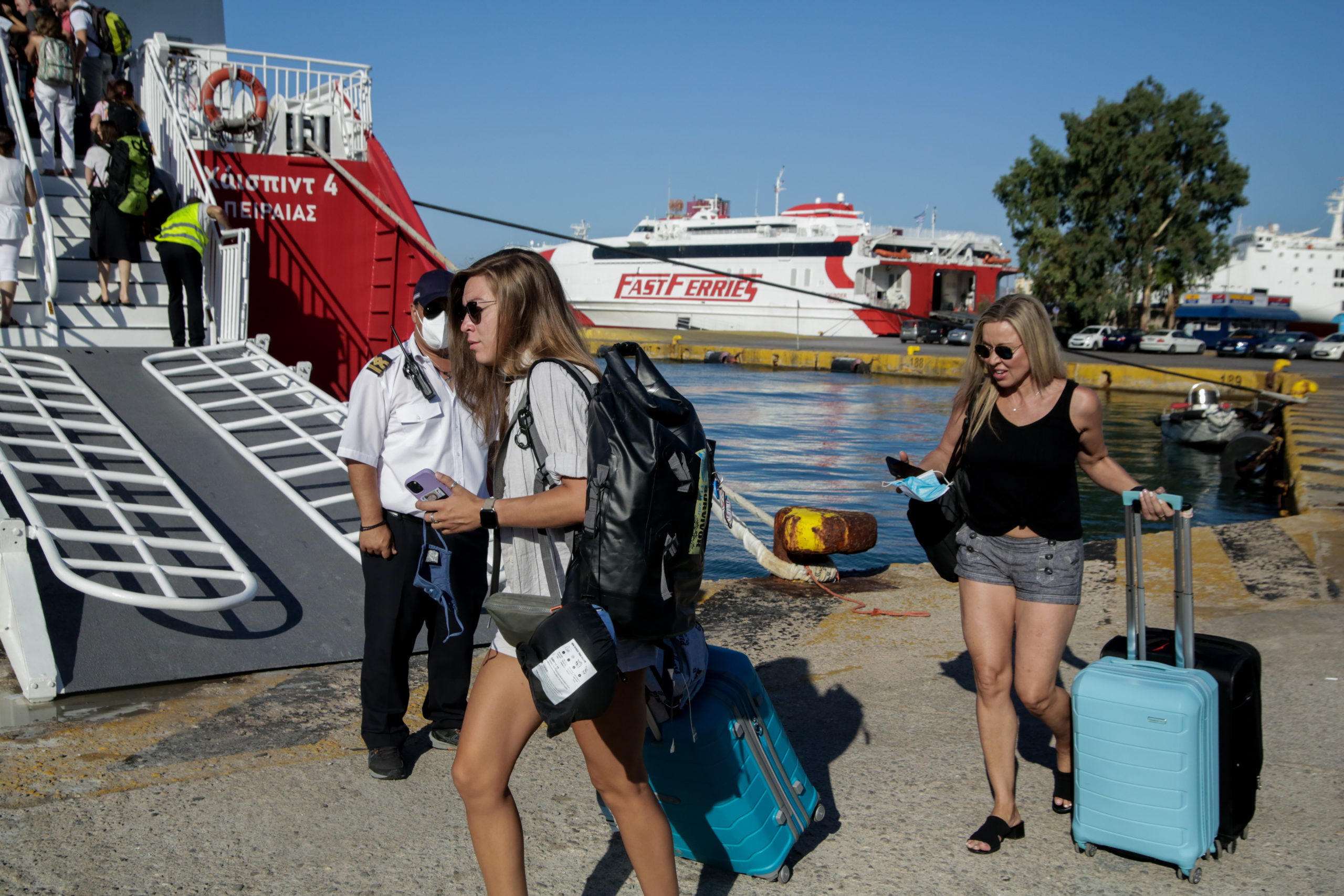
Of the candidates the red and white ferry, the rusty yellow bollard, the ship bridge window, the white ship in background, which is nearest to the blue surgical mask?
the rusty yellow bollard

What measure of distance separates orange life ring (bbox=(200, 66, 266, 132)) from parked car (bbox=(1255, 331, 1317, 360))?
40703 mm

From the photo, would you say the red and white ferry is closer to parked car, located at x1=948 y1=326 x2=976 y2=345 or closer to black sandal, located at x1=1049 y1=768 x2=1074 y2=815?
parked car, located at x1=948 y1=326 x2=976 y2=345

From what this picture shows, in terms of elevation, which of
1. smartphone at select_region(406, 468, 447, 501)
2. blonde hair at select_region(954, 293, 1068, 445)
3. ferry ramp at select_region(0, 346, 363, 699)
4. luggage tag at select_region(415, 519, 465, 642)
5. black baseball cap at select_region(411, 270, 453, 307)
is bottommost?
ferry ramp at select_region(0, 346, 363, 699)

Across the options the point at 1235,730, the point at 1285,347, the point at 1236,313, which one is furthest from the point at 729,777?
the point at 1236,313

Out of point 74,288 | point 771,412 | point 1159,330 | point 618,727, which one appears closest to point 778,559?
point 618,727

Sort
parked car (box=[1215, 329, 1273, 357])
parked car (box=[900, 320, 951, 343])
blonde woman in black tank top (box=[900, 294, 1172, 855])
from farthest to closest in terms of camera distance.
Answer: parked car (box=[900, 320, 951, 343]), parked car (box=[1215, 329, 1273, 357]), blonde woman in black tank top (box=[900, 294, 1172, 855])

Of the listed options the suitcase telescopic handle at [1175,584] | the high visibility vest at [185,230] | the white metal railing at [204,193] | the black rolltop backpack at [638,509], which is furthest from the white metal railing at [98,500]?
the suitcase telescopic handle at [1175,584]

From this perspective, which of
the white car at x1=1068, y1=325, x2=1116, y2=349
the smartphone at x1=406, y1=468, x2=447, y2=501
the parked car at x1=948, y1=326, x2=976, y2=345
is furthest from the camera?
the parked car at x1=948, y1=326, x2=976, y2=345

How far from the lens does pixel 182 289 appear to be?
8.73 metres

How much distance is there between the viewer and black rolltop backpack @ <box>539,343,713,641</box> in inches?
83.0

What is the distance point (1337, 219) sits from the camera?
253ft

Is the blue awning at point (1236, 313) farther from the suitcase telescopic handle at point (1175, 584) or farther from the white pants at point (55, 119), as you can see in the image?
the suitcase telescopic handle at point (1175, 584)

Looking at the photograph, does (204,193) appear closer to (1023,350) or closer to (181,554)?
(181,554)

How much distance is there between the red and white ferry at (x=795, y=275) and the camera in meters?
53.4
